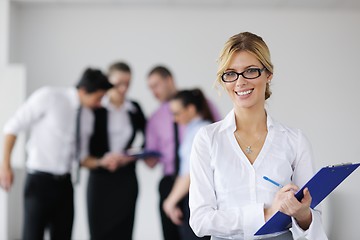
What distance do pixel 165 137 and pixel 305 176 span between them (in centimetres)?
229

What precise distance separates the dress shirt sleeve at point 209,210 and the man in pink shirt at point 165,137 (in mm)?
2085

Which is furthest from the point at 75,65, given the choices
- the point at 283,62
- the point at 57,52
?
the point at 283,62

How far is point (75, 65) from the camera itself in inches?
201

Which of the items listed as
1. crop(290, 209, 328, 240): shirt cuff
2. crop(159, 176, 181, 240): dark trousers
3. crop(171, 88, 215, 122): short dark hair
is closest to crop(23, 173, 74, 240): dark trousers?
crop(159, 176, 181, 240): dark trousers

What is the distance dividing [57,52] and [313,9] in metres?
2.94

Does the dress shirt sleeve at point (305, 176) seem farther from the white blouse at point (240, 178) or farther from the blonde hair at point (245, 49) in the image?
the blonde hair at point (245, 49)

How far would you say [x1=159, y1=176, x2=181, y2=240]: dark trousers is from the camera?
3400mm

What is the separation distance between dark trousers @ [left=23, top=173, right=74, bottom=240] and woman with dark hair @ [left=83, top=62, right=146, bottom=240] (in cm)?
26

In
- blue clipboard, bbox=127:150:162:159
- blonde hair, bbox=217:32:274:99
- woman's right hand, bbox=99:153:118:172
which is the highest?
blonde hair, bbox=217:32:274:99

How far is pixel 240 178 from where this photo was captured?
122 centimetres

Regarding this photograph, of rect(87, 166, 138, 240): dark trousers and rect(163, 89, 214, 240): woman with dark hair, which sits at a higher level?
rect(163, 89, 214, 240): woman with dark hair

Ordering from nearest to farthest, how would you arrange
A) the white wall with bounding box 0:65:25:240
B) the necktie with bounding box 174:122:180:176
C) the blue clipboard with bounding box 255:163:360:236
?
1. the blue clipboard with bounding box 255:163:360:236
2. the necktie with bounding box 174:122:180:176
3. the white wall with bounding box 0:65:25:240

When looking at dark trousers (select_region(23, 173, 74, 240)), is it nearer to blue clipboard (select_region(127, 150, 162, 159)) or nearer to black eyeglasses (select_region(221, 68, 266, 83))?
blue clipboard (select_region(127, 150, 162, 159))

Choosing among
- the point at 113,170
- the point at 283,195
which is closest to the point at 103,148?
the point at 113,170
